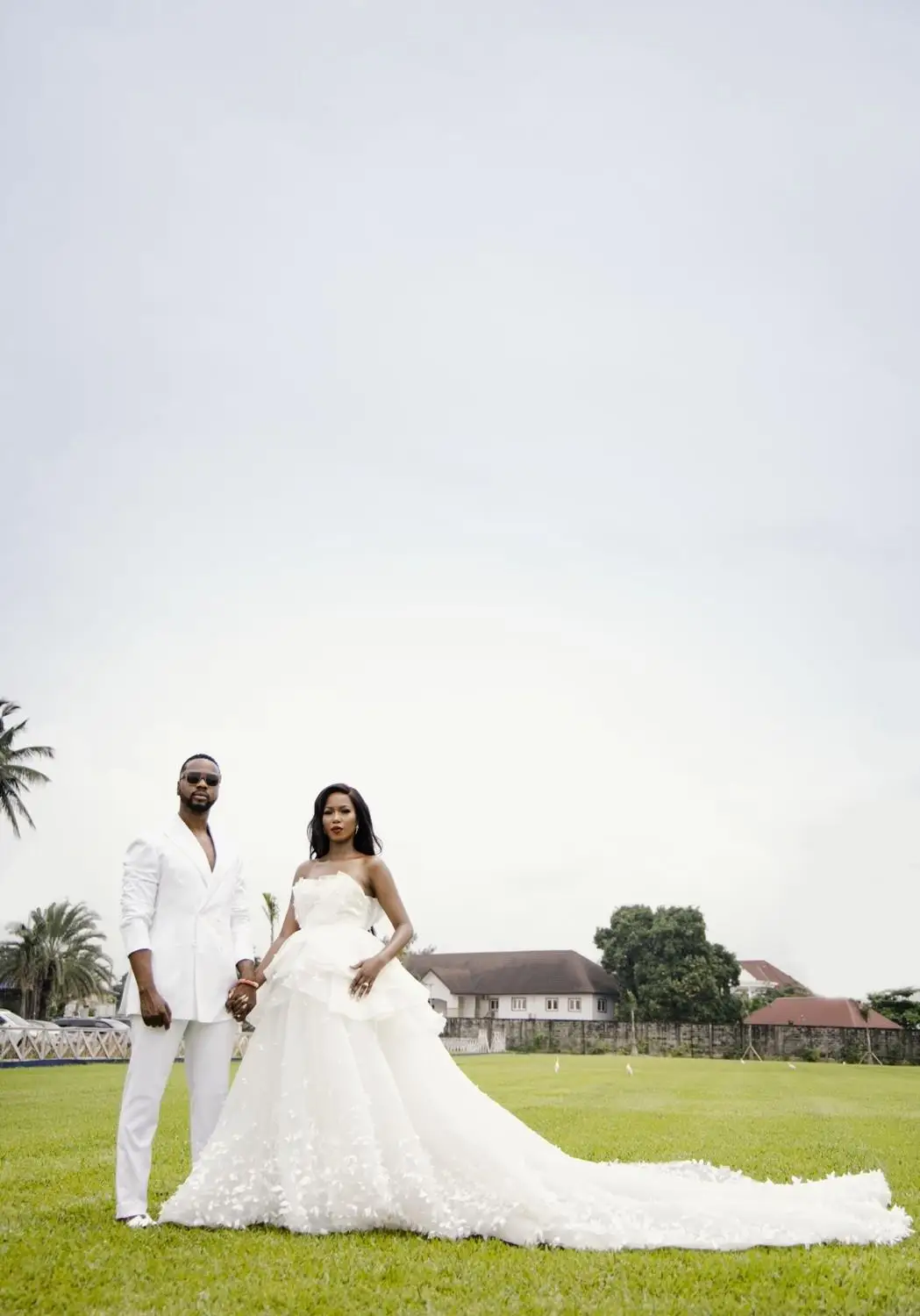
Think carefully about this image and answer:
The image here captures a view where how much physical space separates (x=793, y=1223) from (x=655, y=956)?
2603 inches

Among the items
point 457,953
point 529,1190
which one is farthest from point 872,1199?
point 457,953

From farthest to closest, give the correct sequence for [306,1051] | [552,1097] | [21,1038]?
[21,1038], [552,1097], [306,1051]

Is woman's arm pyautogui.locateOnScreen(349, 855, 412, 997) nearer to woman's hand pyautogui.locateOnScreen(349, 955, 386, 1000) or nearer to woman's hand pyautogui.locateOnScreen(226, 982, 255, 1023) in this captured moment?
woman's hand pyautogui.locateOnScreen(349, 955, 386, 1000)

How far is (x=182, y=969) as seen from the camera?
662 centimetres

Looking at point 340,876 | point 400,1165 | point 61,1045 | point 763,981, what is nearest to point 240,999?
point 340,876

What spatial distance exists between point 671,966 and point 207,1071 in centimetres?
6533

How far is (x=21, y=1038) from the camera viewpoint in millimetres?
35250

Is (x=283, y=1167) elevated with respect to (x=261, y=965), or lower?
lower

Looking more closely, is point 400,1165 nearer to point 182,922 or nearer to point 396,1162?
point 396,1162

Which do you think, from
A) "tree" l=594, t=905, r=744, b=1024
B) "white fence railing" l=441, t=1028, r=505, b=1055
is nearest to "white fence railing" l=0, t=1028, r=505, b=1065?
"white fence railing" l=441, t=1028, r=505, b=1055

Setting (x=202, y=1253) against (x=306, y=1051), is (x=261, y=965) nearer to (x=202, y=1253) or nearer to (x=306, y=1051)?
(x=306, y=1051)

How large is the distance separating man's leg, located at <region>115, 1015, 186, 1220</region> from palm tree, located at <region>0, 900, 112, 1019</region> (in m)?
62.3

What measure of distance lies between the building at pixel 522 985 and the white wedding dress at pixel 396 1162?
72.4m

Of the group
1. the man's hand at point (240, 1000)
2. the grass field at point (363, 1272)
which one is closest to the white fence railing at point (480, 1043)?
the grass field at point (363, 1272)
